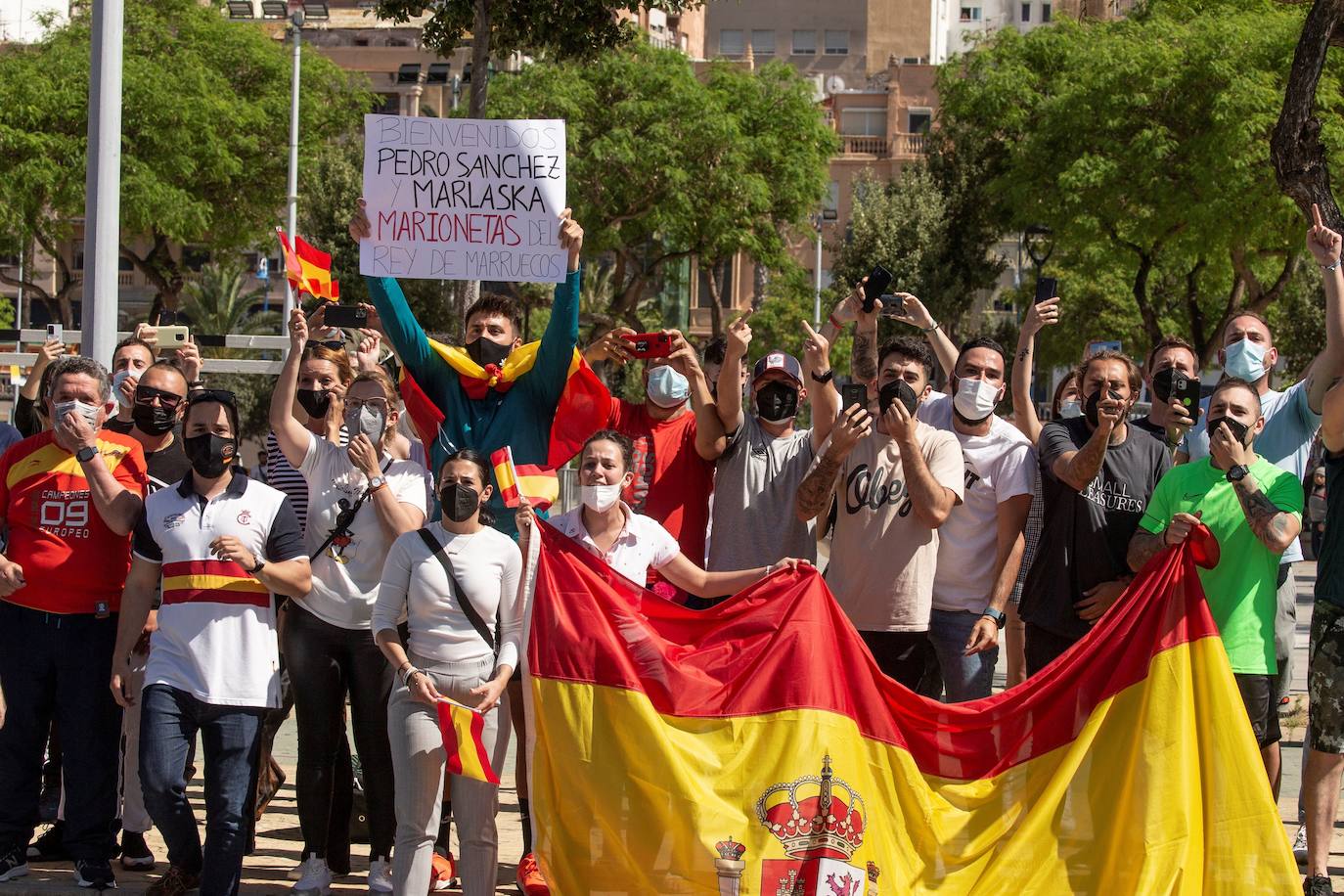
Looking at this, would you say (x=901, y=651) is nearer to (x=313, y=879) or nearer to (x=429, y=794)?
(x=429, y=794)

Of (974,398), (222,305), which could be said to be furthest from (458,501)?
(222,305)

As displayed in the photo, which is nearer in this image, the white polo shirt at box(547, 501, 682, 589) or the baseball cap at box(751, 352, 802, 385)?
the white polo shirt at box(547, 501, 682, 589)

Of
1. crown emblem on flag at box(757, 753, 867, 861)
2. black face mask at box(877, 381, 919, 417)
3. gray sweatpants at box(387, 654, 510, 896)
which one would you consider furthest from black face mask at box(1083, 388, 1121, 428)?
gray sweatpants at box(387, 654, 510, 896)

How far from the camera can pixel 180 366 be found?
7.67 meters

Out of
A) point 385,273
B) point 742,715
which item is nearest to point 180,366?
point 385,273

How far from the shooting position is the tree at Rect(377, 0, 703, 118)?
14.7 meters

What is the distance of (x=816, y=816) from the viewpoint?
5539 millimetres

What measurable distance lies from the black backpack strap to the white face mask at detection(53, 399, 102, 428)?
1.49m

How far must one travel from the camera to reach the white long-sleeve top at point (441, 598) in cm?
577

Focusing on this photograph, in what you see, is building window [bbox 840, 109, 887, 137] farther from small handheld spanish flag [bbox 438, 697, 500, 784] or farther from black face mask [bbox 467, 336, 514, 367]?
small handheld spanish flag [bbox 438, 697, 500, 784]

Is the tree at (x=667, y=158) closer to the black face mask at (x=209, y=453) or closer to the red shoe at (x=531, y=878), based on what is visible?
the black face mask at (x=209, y=453)

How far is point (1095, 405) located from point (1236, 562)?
867mm

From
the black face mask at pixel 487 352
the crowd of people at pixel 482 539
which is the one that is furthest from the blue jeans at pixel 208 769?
the black face mask at pixel 487 352

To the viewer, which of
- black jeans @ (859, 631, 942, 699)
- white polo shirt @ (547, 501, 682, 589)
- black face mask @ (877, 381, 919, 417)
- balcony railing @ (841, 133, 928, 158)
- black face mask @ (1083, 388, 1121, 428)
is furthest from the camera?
balcony railing @ (841, 133, 928, 158)
